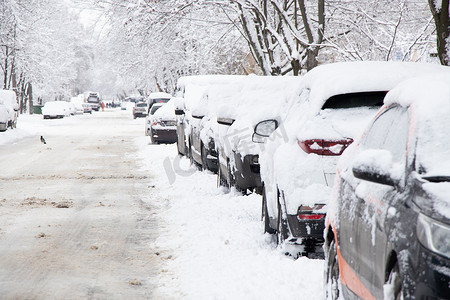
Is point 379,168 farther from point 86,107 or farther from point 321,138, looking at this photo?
point 86,107

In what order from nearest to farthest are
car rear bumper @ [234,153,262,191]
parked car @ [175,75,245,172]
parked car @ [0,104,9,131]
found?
car rear bumper @ [234,153,262,191], parked car @ [175,75,245,172], parked car @ [0,104,9,131]

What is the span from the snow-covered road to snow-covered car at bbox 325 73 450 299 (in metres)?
1.52

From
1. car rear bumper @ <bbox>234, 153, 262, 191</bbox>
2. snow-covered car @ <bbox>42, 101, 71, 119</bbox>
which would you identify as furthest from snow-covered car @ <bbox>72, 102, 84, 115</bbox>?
car rear bumper @ <bbox>234, 153, 262, 191</bbox>

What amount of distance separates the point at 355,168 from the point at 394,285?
2.09 feet

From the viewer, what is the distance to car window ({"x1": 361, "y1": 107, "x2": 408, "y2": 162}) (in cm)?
340

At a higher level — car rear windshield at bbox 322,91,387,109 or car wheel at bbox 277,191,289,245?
car rear windshield at bbox 322,91,387,109

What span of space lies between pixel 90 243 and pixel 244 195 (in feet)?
10.4

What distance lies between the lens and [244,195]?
33.7 ft

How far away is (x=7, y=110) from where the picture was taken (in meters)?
32.5

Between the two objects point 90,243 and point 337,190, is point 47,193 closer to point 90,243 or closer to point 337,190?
point 90,243

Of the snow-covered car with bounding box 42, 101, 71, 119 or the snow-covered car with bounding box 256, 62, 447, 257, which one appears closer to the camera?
the snow-covered car with bounding box 256, 62, 447, 257

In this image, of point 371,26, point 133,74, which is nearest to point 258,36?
point 371,26

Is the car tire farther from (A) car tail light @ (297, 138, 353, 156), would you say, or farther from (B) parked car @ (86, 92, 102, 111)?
(B) parked car @ (86, 92, 102, 111)

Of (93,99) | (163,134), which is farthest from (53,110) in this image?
(163,134)
